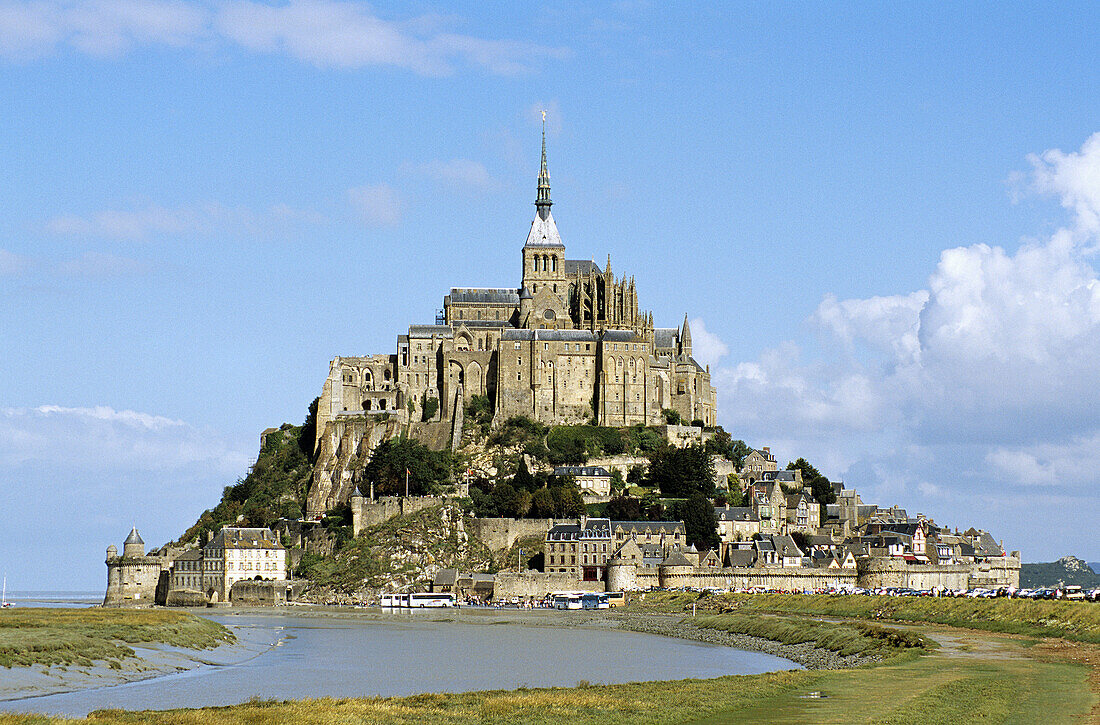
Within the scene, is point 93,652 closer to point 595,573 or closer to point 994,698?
point 994,698

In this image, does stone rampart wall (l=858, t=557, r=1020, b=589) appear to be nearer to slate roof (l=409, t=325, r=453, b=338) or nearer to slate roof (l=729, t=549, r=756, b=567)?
slate roof (l=729, t=549, r=756, b=567)

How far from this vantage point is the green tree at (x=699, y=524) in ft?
371

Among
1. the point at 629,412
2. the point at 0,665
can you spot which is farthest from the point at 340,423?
the point at 0,665

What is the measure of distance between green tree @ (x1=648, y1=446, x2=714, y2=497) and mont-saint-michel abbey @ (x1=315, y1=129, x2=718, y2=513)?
9.57m

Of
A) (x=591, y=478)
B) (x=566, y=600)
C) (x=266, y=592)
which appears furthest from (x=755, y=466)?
Result: (x=266, y=592)

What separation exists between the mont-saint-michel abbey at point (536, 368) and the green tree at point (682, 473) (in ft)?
31.4

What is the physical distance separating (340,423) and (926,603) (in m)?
66.9

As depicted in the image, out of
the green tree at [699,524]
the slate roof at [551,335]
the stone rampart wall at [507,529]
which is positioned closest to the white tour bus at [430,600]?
the stone rampart wall at [507,529]

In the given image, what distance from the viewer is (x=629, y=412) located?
12988 centimetres

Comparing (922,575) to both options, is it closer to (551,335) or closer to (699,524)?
(699,524)

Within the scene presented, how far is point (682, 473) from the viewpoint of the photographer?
393ft

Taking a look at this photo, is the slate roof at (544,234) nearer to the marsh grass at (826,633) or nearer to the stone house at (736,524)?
the stone house at (736,524)

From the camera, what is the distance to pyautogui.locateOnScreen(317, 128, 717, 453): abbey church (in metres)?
130

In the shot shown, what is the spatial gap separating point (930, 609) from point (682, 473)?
1773 inches
